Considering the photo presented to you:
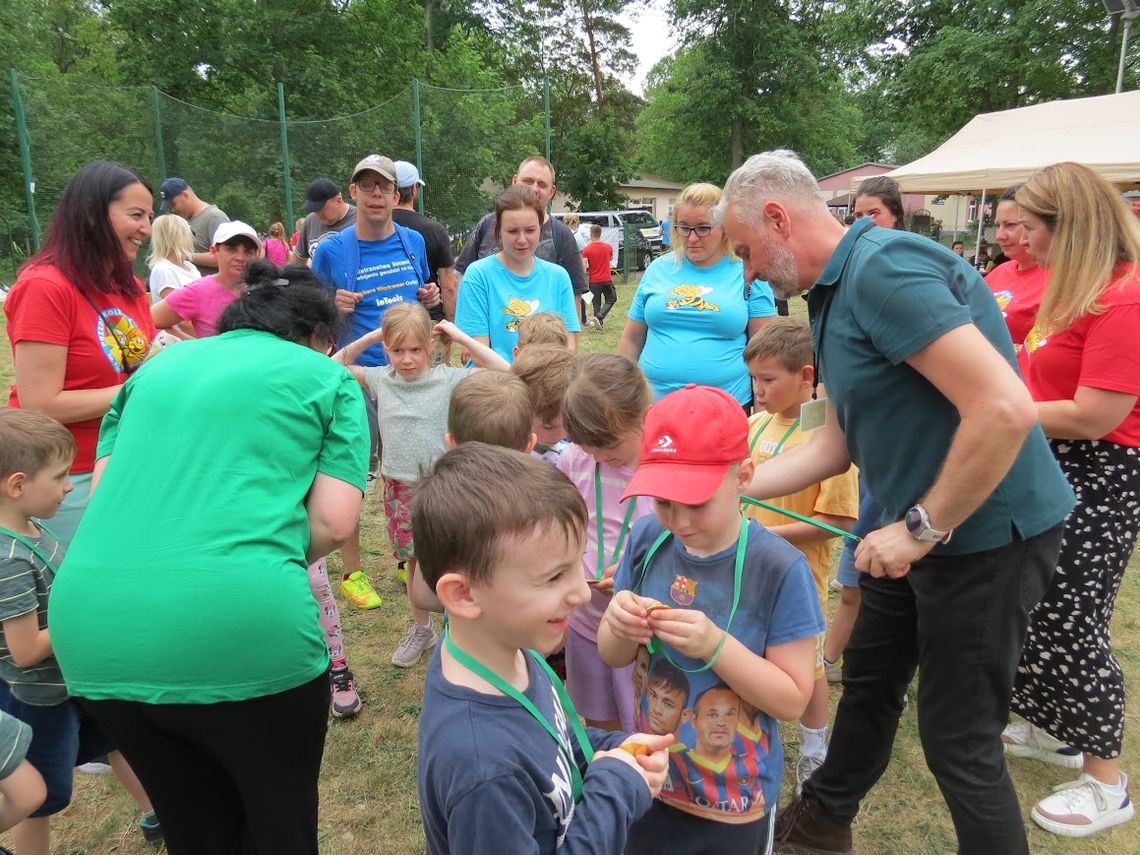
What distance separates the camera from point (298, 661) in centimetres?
159

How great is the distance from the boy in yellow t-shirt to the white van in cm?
1820

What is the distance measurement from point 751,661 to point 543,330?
202 cm

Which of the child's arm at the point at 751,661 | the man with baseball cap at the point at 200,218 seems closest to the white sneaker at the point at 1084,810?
the child's arm at the point at 751,661

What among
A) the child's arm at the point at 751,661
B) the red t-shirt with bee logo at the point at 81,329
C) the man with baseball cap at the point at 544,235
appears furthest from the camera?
the man with baseball cap at the point at 544,235

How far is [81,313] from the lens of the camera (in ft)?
7.57

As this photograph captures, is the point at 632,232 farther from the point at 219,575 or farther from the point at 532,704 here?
the point at 532,704

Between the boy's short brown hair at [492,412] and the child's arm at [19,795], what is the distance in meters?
1.30

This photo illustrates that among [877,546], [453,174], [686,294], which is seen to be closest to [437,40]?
[453,174]

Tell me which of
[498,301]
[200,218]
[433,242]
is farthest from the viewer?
[200,218]

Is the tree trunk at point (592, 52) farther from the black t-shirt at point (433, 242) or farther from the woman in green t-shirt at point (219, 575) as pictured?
the woman in green t-shirt at point (219, 575)

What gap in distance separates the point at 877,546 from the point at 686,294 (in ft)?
6.69

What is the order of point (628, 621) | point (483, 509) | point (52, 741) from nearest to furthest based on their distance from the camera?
1. point (483, 509)
2. point (628, 621)
3. point (52, 741)

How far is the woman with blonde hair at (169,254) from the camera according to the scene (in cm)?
460

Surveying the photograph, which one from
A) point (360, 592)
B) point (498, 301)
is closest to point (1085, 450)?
point (498, 301)
